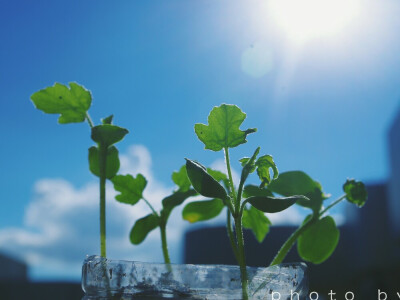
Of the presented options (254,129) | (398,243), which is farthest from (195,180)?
(398,243)

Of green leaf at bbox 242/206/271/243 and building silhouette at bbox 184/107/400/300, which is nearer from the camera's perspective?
green leaf at bbox 242/206/271/243

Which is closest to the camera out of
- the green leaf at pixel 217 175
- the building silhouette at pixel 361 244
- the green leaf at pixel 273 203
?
the green leaf at pixel 273 203

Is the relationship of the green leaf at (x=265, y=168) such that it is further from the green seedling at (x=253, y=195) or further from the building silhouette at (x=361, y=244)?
the building silhouette at (x=361, y=244)

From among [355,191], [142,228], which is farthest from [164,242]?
[355,191]

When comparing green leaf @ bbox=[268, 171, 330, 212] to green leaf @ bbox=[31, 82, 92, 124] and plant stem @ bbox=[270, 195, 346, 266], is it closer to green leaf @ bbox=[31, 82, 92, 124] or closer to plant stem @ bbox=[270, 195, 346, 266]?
plant stem @ bbox=[270, 195, 346, 266]

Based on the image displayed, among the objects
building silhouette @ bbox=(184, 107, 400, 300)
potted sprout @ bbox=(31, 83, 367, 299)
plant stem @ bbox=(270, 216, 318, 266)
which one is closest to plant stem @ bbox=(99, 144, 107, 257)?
potted sprout @ bbox=(31, 83, 367, 299)

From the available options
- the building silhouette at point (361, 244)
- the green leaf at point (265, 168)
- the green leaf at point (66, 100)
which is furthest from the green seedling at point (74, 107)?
the building silhouette at point (361, 244)

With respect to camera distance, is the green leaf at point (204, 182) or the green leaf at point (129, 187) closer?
the green leaf at point (204, 182)
